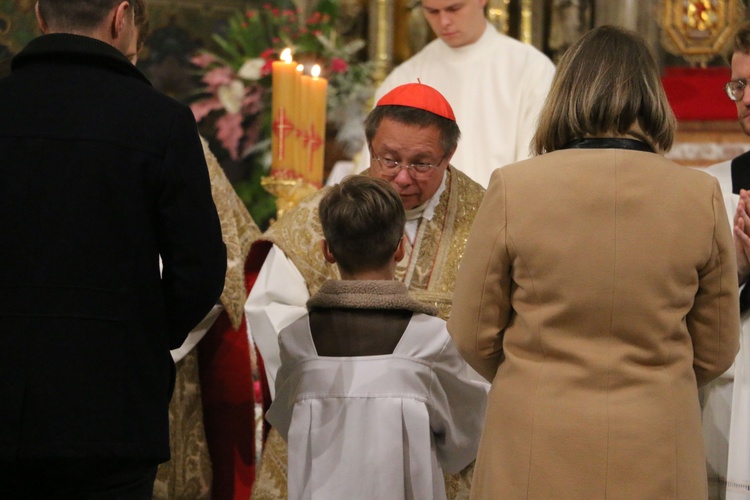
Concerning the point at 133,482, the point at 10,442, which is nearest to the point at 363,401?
the point at 133,482

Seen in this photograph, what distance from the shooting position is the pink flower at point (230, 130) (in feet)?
23.6

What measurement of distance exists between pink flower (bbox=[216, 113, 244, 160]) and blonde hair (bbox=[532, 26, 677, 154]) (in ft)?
16.0

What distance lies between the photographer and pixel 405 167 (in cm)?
340

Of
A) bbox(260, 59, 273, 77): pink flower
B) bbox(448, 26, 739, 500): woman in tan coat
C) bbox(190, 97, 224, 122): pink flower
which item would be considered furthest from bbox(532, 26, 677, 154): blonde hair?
bbox(190, 97, 224, 122): pink flower

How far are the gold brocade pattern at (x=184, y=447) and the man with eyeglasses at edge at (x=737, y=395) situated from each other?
1.80m

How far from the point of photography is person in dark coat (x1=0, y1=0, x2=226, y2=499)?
2.34m

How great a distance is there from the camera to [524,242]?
238 centimetres

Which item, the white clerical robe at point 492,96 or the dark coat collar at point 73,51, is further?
the white clerical robe at point 492,96

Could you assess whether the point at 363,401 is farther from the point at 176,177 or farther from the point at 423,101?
the point at 423,101

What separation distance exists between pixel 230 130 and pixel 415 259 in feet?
13.0

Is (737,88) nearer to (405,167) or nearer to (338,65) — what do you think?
(405,167)

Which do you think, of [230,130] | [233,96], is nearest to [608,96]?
[233,96]

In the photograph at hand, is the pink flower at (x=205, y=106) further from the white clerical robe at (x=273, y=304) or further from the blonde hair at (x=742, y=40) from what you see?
the blonde hair at (x=742, y=40)

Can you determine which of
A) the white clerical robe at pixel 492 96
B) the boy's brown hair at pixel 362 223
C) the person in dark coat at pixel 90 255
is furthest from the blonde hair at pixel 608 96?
the white clerical robe at pixel 492 96
